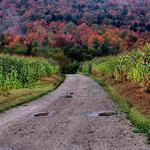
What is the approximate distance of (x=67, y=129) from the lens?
1706 centimetres

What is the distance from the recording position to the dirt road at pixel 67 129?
1402 centimetres

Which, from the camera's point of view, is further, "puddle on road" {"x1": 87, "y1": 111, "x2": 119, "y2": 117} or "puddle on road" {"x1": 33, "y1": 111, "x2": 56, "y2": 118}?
"puddle on road" {"x1": 33, "y1": 111, "x2": 56, "y2": 118}

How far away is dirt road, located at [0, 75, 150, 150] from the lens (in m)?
14.0

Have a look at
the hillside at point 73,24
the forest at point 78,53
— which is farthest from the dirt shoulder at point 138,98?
the hillside at point 73,24

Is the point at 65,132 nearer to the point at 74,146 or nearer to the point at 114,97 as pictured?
the point at 74,146

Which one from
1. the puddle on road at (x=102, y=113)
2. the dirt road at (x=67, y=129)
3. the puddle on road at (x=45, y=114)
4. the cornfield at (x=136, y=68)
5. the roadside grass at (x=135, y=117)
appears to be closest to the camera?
the dirt road at (x=67, y=129)

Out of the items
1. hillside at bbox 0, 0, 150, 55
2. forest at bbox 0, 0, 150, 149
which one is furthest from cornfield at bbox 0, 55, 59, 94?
hillside at bbox 0, 0, 150, 55

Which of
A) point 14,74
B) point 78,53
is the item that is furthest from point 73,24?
point 14,74

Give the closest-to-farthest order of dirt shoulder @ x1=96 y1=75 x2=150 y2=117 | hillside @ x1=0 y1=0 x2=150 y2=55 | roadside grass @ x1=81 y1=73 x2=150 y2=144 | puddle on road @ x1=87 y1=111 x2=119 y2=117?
roadside grass @ x1=81 y1=73 x2=150 y2=144, puddle on road @ x1=87 y1=111 x2=119 y2=117, dirt shoulder @ x1=96 y1=75 x2=150 y2=117, hillside @ x1=0 y1=0 x2=150 y2=55

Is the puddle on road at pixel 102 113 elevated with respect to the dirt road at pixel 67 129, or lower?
lower

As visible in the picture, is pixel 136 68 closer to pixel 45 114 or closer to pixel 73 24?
pixel 45 114

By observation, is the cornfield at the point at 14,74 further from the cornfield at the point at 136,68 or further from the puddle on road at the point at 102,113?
the puddle on road at the point at 102,113

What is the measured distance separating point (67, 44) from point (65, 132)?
397ft

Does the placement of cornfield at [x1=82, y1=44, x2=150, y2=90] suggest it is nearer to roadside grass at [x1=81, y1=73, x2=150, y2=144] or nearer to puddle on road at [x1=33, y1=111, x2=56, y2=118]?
roadside grass at [x1=81, y1=73, x2=150, y2=144]
